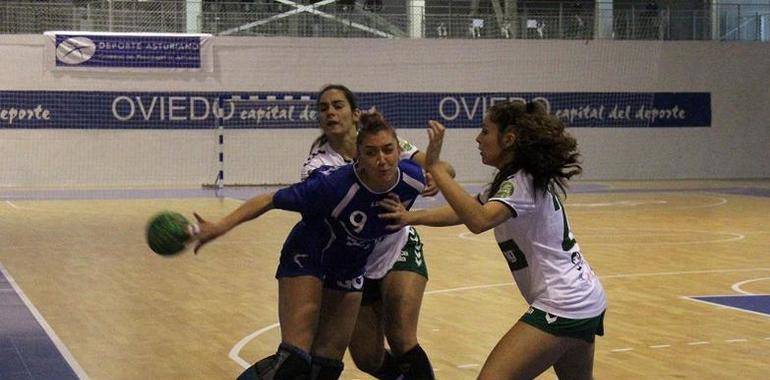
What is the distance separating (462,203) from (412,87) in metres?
23.2

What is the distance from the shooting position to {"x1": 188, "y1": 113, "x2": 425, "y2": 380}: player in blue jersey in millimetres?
5332

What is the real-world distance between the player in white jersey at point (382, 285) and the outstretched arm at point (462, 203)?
135cm

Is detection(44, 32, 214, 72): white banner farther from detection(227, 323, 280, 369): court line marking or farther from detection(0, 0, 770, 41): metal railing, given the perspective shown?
detection(227, 323, 280, 369): court line marking

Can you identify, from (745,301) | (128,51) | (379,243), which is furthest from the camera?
(128,51)

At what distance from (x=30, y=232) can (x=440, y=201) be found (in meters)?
7.98

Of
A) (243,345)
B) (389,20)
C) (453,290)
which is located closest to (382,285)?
(243,345)

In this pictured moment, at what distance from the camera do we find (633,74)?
29.3 metres

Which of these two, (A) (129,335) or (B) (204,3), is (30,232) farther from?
(B) (204,3)

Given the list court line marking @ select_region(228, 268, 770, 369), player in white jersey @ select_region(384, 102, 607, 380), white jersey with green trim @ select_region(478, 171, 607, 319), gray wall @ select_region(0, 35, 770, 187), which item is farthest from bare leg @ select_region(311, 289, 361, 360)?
gray wall @ select_region(0, 35, 770, 187)

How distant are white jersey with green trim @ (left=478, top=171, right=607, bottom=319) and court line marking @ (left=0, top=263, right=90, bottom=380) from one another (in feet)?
11.6

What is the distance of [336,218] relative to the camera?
5.51 m

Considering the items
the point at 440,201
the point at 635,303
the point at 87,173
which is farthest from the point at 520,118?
the point at 87,173

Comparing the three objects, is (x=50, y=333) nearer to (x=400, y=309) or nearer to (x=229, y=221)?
(x=400, y=309)

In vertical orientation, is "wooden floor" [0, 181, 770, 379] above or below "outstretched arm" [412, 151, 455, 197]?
below
